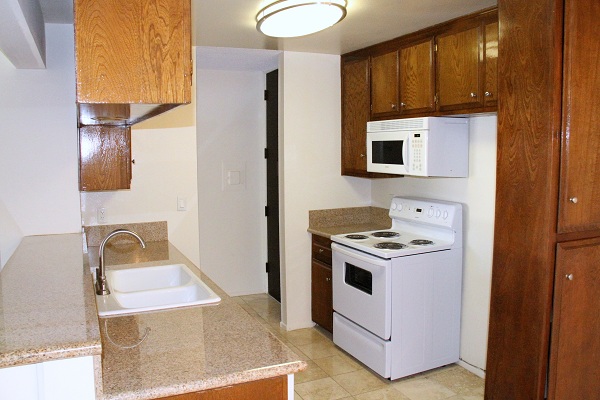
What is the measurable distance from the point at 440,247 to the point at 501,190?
1065mm

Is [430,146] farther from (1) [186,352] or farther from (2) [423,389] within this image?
(1) [186,352]

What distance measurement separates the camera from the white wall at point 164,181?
3521 mm

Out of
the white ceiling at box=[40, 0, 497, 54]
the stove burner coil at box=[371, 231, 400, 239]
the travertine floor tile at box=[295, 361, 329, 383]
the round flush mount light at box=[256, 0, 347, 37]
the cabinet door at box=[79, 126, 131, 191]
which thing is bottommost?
the travertine floor tile at box=[295, 361, 329, 383]

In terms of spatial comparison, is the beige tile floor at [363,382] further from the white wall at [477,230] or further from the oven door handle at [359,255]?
the oven door handle at [359,255]

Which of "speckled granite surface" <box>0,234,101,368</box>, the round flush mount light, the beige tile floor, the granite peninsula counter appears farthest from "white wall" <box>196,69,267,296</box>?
the granite peninsula counter

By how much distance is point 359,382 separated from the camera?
3320 mm

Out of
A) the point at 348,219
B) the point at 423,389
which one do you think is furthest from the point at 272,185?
the point at 423,389

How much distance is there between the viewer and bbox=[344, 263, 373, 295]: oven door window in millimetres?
3422

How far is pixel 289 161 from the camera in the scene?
13.6 feet

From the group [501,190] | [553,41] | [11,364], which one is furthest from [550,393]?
[11,364]

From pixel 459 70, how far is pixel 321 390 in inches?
85.3

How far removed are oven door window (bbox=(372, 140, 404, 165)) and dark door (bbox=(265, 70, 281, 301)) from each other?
1263mm

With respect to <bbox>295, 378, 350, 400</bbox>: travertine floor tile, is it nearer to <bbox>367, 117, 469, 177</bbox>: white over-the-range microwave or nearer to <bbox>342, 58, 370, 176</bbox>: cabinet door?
<bbox>367, 117, 469, 177</bbox>: white over-the-range microwave

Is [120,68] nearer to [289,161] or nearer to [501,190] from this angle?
[501,190]
